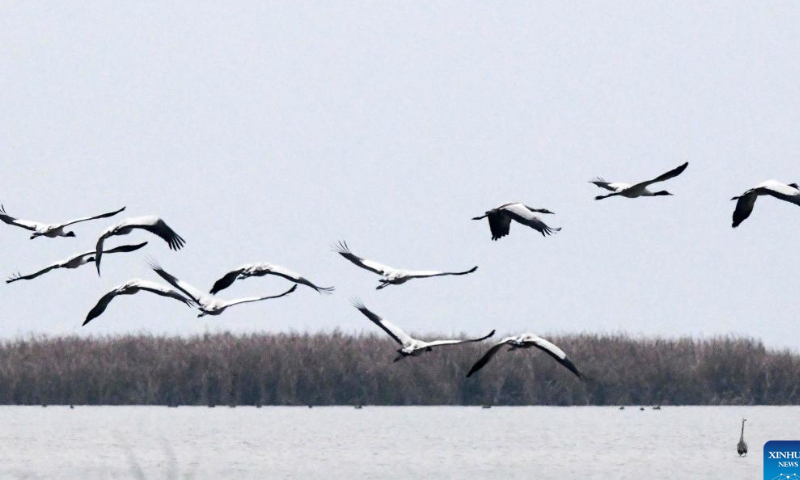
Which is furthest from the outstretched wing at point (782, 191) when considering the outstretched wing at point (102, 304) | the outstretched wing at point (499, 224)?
the outstretched wing at point (102, 304)

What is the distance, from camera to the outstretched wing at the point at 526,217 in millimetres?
17353

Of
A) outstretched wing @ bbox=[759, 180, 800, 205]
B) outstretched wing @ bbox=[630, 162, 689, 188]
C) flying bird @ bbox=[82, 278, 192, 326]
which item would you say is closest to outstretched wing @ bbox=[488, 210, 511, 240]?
outstretched wing @ bbox=[630, 162, 689, 188]

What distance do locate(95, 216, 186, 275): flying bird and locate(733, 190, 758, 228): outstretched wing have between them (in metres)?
6.30

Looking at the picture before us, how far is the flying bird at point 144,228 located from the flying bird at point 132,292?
63cm

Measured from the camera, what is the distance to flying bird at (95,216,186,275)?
653 inches

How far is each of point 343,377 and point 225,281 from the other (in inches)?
717

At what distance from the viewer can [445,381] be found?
34812 mm
